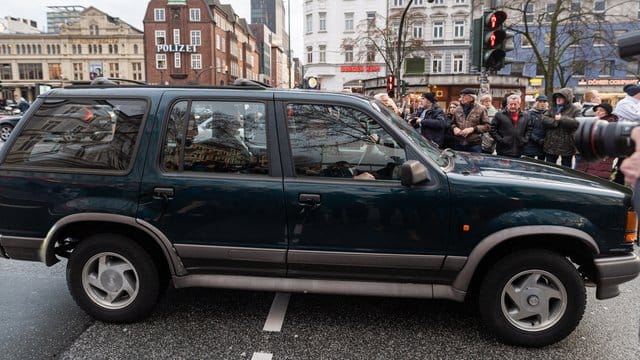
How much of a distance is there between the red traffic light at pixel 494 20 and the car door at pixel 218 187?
5.86 m

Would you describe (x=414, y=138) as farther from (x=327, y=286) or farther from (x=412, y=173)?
(x=327, y=286)

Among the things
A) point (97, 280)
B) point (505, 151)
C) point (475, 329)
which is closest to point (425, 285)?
point (475, 329)

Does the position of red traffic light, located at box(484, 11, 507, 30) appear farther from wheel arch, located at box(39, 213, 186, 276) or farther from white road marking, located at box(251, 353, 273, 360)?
white road marking, located at box(251, 353, 273, 360)

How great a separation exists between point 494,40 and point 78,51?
9968 centimetres

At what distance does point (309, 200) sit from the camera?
3348mm

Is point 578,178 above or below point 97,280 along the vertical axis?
above

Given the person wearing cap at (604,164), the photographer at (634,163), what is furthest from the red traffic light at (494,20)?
the photographer at (634,163)

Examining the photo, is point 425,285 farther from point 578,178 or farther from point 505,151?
point 505,151

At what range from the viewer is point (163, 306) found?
404 centimetres

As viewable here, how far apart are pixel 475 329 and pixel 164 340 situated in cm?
236

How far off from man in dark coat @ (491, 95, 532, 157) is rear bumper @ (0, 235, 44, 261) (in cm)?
668

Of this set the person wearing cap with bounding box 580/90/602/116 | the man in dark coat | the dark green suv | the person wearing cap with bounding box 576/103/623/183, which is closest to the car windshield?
the dark green suv

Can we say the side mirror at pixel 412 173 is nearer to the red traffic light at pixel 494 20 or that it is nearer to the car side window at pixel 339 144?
the car side window at pixel 339 144

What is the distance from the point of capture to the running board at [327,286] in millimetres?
3408
